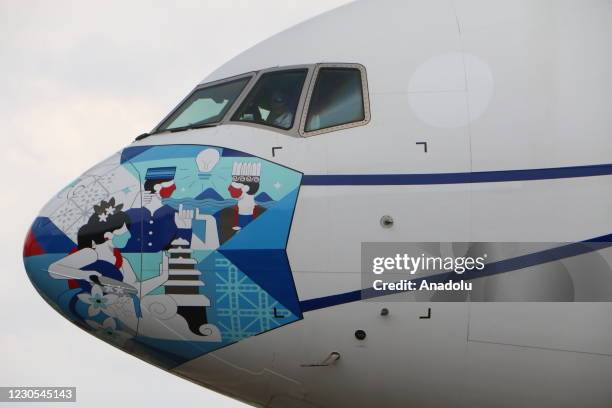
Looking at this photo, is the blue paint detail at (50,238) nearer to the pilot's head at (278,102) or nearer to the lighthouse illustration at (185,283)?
the lighthouse illustration at (185,283)

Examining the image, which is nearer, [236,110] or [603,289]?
[603,289]

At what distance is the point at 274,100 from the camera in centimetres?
1038

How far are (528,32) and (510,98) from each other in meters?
0.74

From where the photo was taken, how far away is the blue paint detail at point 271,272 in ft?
31.1

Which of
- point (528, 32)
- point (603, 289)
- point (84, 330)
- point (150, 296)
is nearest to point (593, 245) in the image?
point (603, 289)

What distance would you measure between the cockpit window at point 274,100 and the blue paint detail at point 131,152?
978mm

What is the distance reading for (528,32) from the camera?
32.1 feet

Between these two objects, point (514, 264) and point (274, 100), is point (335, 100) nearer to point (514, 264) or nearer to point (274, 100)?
point (274, 100)

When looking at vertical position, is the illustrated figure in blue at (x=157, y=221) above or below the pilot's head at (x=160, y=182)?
below

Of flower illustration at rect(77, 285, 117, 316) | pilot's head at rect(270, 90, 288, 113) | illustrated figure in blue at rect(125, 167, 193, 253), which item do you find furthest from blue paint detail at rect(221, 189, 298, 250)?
flower illustration at rect(77, 285, 117, 316)

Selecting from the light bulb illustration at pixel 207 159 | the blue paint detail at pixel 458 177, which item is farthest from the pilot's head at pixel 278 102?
the blue paint detail at pixel 458 177

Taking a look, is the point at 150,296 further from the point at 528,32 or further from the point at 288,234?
the point at 528,32

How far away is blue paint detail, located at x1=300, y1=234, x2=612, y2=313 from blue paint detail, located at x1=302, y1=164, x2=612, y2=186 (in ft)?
1.99

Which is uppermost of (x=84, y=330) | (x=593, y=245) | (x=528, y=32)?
(x=528, y=32)
